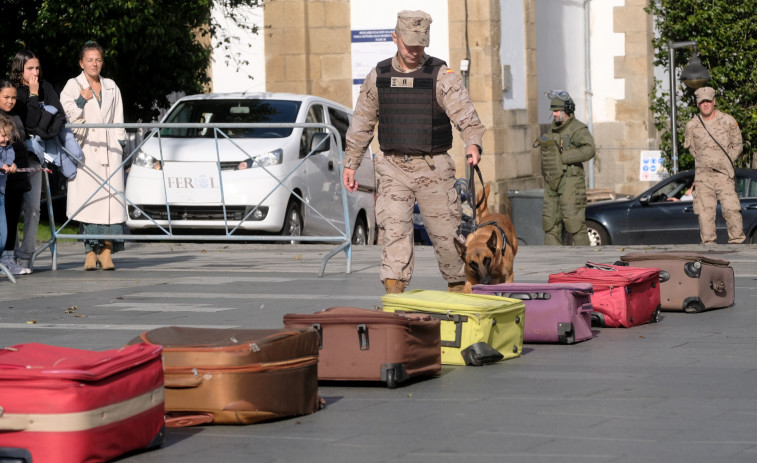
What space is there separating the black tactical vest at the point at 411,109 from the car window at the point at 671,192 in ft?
42.5

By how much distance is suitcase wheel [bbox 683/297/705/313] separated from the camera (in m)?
10.0

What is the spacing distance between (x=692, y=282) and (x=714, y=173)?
7.65m

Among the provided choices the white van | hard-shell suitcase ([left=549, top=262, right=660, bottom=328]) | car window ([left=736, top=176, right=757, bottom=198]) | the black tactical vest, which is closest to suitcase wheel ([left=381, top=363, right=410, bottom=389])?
the black tactical vest

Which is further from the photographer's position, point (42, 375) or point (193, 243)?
point (193, 243)

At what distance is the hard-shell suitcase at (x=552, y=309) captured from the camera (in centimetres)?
841

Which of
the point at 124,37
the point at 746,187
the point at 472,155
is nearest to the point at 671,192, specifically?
the point at 746,187

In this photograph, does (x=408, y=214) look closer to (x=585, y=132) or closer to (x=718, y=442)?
(x=718, y=442)

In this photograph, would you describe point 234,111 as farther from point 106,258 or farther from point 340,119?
point 106,258

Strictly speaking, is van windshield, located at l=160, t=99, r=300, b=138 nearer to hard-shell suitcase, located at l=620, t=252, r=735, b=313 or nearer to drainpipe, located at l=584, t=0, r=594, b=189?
hard-shell suitcase, located at l=620, t=252, r=735, b=313

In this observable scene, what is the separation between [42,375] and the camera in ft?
17.1

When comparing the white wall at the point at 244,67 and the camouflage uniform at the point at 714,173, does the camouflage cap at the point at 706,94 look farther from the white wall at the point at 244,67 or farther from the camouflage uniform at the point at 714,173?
the white wall at the point at 244,67

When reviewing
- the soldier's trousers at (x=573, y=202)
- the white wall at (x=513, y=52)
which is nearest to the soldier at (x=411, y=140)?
the soldier's trousers at (x=573, y=202)

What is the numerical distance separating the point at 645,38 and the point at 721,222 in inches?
631

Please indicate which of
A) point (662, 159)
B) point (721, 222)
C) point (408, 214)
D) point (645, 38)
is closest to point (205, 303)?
point (408, 214)
